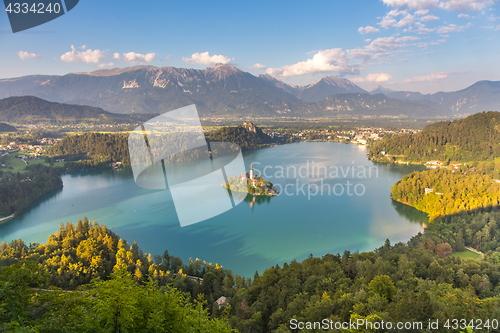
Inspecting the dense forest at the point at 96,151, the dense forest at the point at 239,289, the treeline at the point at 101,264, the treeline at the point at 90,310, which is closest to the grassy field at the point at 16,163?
the dense forest at the point at 96,151

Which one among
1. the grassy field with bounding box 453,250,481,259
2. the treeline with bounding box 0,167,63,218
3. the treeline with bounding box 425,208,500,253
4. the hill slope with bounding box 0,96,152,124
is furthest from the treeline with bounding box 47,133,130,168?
the grassy field with bounding box 453,250,481,259

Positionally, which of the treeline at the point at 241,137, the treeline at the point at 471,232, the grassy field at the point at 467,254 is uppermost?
the treeline at the point at 241,137

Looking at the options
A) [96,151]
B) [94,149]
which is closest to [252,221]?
[96,151]

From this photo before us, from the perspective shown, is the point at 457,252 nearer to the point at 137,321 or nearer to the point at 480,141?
the point at 137,321

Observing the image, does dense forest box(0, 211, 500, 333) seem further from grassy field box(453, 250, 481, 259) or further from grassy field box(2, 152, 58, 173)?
grassy field box(2, 152, 58, 173)

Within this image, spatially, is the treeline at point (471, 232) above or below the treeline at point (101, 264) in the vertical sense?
below

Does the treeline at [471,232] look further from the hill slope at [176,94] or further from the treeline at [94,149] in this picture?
the hill slope at [176,94]
